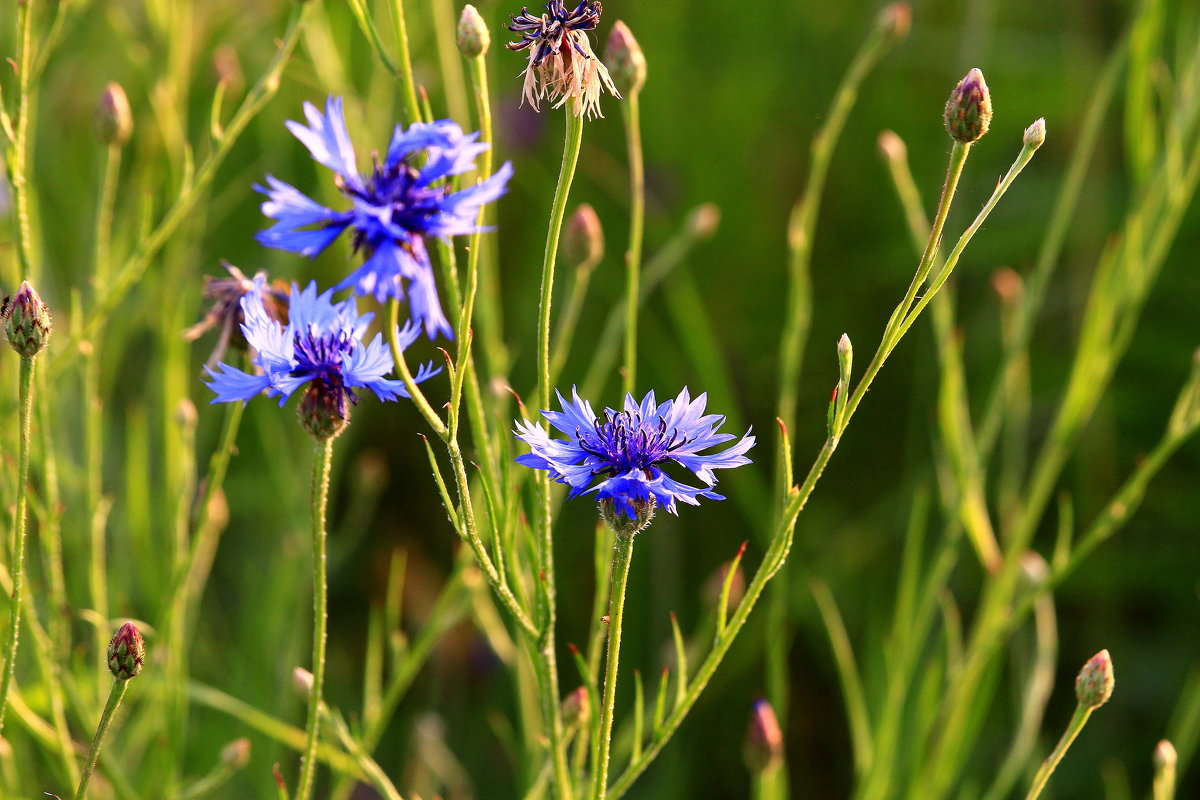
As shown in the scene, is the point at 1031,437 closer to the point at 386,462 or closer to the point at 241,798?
the point at 386,462

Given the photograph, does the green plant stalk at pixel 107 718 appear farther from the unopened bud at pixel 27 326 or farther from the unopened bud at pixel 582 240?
the unopened bud at pixel 582 240

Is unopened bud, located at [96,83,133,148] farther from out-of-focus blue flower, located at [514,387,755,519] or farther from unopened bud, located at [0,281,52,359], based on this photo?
→ out-of-focus blue flower, located at [514,387,755,519]

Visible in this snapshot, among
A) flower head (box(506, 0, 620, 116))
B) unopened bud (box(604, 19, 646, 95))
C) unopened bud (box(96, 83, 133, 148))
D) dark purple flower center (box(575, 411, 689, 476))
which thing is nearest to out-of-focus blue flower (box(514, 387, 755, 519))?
dark purple flower center (box(575, 411, 689, 476))

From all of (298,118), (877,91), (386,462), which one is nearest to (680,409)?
(386,462)

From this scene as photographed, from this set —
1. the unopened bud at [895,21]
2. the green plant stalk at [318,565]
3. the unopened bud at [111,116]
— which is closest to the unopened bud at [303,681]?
the green plant stalk at [318,565]

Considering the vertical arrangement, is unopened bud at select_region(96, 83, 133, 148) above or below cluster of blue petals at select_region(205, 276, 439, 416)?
above

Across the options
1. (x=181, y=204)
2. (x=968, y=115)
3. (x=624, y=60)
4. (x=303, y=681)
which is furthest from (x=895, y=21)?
(x=303, y=681)
